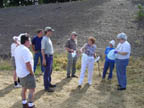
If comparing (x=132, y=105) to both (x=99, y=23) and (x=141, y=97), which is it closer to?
(x=141, y=97)

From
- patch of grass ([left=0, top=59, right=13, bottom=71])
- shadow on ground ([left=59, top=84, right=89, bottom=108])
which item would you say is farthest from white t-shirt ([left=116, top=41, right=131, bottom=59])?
patch of grass ([left=0, top=59, right=13, bottom=71])

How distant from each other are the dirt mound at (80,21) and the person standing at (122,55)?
16.0 ft

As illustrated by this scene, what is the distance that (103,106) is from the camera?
5246 mm

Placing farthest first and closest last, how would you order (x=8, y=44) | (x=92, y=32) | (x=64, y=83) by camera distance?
(x=92, y=32)
(x=8, y=44)
(x=64, y=83)

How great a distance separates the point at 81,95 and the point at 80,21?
9550mm

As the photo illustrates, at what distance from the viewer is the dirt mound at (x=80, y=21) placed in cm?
1239

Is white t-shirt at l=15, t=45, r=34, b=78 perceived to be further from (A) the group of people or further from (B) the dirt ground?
(B) the dirt ground

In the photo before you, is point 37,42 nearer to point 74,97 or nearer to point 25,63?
point 74,97

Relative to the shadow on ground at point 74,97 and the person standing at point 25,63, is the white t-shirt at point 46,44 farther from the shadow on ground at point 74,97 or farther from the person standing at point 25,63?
the shadow on ground at point 74,97

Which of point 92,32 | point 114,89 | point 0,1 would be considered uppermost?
point 0,1

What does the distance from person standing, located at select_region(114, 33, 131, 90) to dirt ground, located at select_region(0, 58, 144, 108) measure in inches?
16.2

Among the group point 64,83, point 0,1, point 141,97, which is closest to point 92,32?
point 64,83

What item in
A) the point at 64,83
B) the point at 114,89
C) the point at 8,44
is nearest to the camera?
the point at 114,89

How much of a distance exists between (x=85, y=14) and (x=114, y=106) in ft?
37.8
